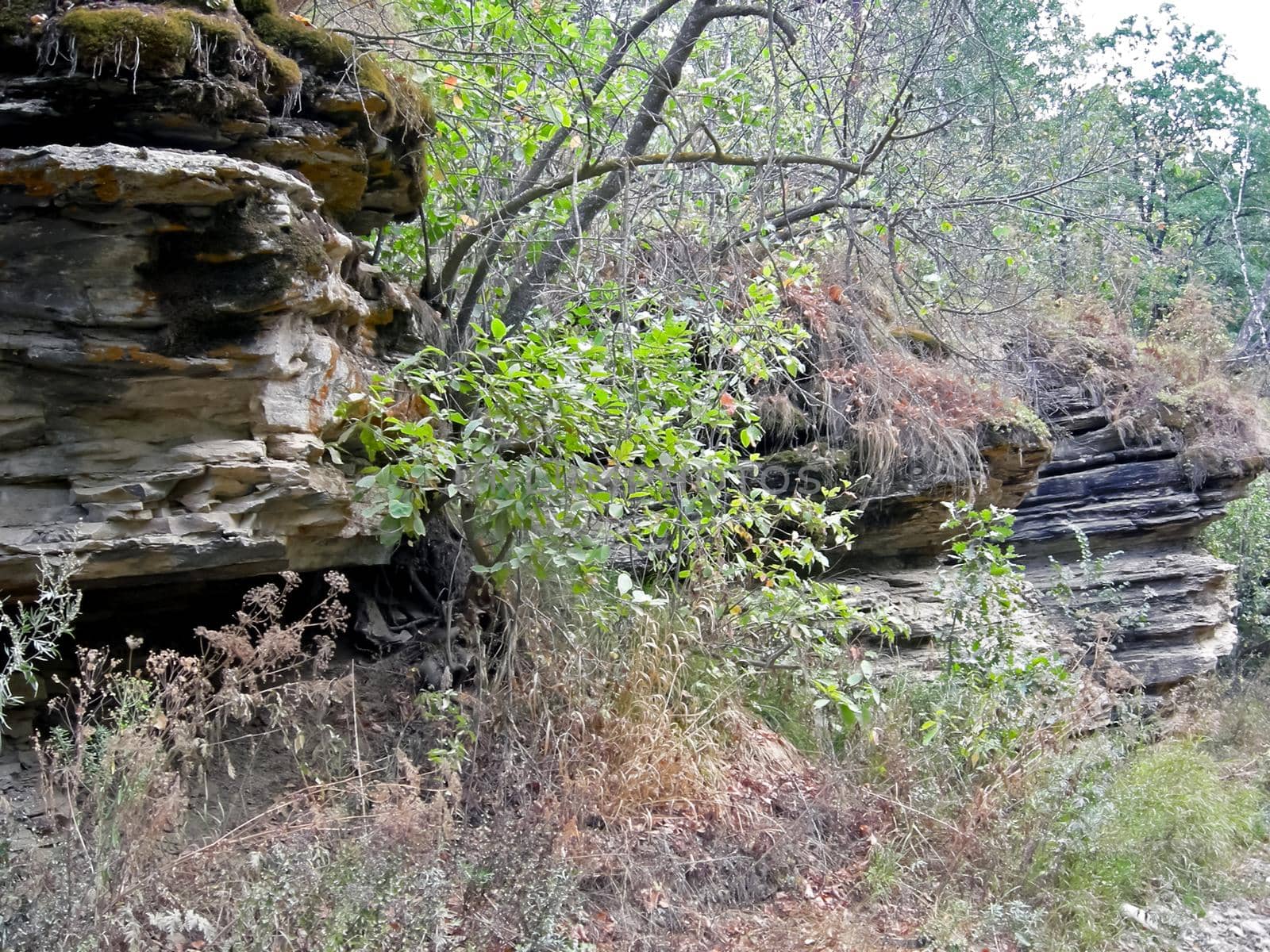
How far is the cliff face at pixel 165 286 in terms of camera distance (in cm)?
347

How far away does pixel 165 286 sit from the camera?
3.72m

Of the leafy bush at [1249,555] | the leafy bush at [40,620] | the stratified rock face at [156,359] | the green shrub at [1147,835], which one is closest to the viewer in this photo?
the leafy bush at [40,620]

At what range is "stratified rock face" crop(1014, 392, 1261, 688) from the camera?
873cm

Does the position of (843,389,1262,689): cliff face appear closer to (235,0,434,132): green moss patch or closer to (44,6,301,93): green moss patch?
(235,0,434,132): green moss patch

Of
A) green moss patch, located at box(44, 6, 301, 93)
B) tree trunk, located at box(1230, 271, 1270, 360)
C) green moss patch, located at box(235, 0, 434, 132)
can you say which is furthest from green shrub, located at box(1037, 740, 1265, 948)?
tree trunk, located at box(1230, 271, 1270, 360)

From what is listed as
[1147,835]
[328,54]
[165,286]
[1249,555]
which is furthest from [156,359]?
[1249,555]

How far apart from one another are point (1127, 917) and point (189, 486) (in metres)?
5.06

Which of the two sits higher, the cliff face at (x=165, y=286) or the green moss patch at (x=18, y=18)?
the green moss patch at (x=18, y=18)

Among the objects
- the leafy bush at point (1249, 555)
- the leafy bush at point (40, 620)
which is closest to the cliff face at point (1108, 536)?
the leafy bush at point (1249, 555)

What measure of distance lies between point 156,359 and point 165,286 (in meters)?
0.31

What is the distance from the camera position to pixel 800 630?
547 cm

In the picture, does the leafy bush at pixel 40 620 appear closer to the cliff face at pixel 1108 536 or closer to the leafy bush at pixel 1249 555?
the cliff face at pixel 1108 536

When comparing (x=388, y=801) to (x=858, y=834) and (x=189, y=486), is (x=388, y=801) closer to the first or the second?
(x=189, y=486)

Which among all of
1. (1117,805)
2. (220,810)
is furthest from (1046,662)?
(220,810)
